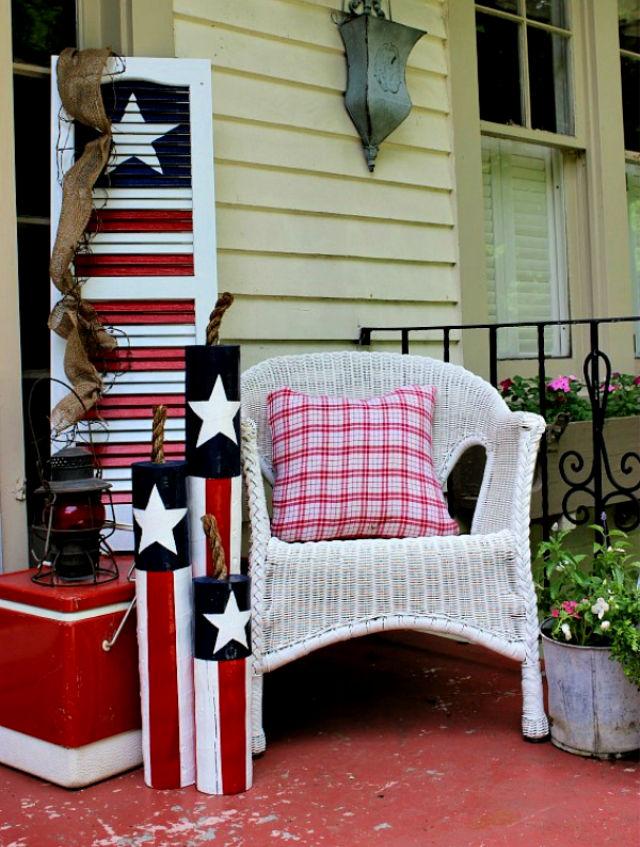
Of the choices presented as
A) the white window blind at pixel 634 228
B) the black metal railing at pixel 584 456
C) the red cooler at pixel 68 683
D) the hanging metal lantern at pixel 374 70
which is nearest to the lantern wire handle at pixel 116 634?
the red cooler at pixel 68 683

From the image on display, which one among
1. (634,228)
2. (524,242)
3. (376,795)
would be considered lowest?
(376,795)

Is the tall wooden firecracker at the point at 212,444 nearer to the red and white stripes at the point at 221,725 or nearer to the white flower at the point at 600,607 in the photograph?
the red and white stripes at the point at 221,725

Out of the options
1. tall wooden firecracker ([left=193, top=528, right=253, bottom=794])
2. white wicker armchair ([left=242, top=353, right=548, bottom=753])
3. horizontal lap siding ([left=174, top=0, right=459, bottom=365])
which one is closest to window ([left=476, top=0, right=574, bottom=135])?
horizontal lap siding ([left=174, top=0, right=459, bottom=365])

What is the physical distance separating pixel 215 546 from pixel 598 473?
4.14 feet

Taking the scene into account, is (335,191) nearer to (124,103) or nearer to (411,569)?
(124,103)

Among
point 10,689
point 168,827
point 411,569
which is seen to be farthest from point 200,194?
point 168,827

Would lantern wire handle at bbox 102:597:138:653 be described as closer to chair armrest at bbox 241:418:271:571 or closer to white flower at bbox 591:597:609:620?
chair armrest at bbox 241:418:271:571

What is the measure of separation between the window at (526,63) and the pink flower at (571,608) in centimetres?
232

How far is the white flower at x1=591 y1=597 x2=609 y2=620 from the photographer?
6.91 feet

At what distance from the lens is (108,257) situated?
2570 millimetres

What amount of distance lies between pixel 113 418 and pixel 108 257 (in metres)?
0.43

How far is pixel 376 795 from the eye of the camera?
1.95 m

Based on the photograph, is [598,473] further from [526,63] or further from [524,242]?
[526,63]

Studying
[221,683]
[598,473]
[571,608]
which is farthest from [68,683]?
Answer: [598,473]
